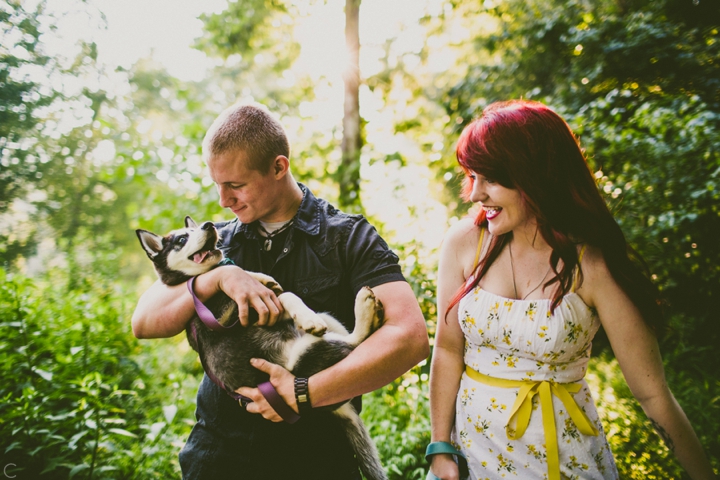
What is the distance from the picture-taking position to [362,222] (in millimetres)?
1833

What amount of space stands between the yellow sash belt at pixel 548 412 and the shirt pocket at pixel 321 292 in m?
0.87

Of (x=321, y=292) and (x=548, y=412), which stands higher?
(x=321, y=292)

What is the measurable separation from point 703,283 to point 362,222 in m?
4.68

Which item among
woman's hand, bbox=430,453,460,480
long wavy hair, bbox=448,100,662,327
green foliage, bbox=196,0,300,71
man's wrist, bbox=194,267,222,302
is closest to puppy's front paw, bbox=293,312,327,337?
man's wrist, bbox=194,267,222,302

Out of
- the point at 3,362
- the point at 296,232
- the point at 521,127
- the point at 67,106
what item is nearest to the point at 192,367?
the point at 3,362

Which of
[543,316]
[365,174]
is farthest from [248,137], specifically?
[365,174]

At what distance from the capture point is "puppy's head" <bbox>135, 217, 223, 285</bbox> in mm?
2125

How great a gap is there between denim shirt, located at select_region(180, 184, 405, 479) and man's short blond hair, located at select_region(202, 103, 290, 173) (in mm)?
291

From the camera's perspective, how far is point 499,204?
5.30ft

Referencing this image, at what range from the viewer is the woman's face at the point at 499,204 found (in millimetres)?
1605

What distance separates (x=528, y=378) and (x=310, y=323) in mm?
947

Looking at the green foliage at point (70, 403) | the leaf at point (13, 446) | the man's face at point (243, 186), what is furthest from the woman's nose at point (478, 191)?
the leaf at point (13, 446)

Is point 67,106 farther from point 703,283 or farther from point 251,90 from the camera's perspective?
point 703,283

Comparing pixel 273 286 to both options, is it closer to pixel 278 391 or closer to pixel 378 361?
pixel 278 391
